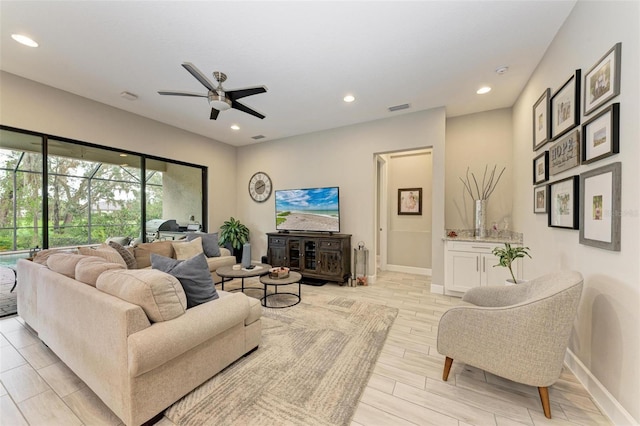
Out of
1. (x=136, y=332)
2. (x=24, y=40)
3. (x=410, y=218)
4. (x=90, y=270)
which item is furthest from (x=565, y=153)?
(x=24, y=40)

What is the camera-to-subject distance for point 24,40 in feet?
7.80

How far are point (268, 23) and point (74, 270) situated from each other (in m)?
2.68

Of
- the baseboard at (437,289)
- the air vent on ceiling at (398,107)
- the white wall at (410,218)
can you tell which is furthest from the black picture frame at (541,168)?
the white wall at (410,218)

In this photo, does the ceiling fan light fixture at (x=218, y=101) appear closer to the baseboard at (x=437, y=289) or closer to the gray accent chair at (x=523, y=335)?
the gray accent chair at (x=523, y=335)

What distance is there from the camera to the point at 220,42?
2398 mm

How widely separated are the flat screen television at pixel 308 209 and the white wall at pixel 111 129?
156 cm

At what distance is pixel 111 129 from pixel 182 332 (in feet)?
13.1

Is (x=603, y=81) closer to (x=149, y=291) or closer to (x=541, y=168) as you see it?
(x=541, y=168)

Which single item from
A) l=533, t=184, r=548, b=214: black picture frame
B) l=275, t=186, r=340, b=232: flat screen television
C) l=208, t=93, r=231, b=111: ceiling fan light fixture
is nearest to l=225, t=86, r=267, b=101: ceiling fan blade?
l=208, t=93, r=231, b=111: ceiling fan light fixture

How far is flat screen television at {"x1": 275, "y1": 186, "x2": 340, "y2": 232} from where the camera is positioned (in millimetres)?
4621

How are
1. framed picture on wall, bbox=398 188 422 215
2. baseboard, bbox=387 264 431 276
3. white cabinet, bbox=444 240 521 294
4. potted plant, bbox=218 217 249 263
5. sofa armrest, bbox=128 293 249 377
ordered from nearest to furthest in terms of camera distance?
sofa armrest, bbox=128 293 249 377
white cabinet, bbox=444 240 521 294
baseboard, bbox=387 264 431 276
framed picture on wall, bbox=398 188 422 215
potted plant, bbox=218 217 249 263

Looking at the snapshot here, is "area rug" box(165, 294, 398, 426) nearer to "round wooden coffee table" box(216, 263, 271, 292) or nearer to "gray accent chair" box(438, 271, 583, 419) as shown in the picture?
"round wooden coffee table" box(216, 263, 271, 292)

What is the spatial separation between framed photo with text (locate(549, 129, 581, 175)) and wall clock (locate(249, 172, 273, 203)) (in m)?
4.67

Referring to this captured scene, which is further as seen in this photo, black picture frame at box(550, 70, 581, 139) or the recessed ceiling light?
the recessed ceiling light
